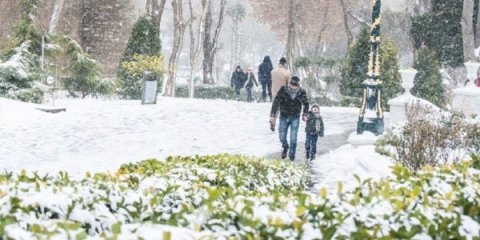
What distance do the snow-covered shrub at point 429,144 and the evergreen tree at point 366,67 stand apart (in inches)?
437

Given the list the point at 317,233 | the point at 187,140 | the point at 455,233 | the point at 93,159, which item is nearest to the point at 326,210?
the point at 317,233

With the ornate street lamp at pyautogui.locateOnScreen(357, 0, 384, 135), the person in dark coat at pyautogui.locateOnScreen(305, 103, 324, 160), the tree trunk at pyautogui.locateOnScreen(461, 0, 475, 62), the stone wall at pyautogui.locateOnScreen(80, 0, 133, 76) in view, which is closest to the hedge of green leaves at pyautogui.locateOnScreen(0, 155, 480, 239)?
the person in dark coat at pyautogui.locateOnScreen(305, 103, 324, 160)

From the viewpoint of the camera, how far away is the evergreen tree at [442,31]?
26.0m

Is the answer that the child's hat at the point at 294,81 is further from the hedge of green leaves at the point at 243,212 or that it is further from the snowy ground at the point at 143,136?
the hedge of green leaves at the point at 243,212

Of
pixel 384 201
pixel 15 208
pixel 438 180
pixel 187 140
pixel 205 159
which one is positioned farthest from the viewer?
pixel 187 140

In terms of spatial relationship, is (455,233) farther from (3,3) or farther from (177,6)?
(3,3)

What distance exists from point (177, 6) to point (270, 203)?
103 ft

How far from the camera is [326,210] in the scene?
3729mm

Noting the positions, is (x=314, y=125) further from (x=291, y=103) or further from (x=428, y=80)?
(x=428, y=80)

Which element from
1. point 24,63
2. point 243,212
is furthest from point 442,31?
point 243,212

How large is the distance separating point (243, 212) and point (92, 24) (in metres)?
33.4

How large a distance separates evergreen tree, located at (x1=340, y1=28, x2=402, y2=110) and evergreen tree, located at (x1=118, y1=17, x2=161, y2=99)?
7.55m

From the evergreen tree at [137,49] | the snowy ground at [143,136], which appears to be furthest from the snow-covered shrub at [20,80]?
the evergreen tree at [137,49]

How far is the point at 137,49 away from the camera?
2528cm
